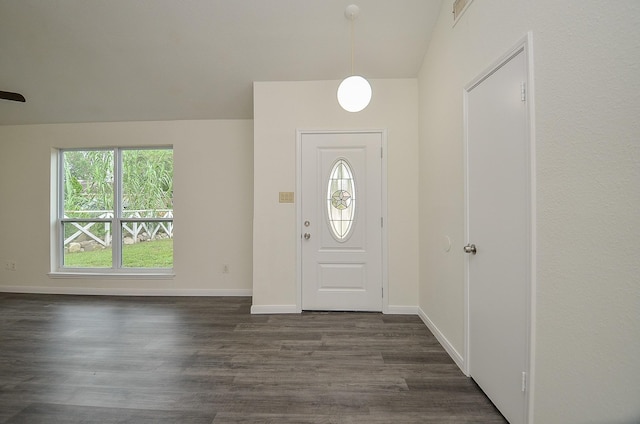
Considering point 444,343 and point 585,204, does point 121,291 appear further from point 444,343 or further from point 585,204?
point 585,204

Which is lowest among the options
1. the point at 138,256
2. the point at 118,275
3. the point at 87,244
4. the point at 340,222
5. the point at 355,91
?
the point at 118,275

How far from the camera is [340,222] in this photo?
3.18m

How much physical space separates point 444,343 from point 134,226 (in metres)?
4.45

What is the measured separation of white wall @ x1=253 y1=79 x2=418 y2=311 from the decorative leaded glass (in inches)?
17.3

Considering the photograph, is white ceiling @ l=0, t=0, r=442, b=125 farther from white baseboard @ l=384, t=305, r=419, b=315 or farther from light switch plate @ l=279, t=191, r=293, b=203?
white baseboard @ l=384, t=305, r=419, b=315

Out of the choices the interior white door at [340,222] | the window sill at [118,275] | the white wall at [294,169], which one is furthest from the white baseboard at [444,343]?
the window sill at [118,275]

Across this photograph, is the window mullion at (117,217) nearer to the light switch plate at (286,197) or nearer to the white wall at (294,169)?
the white wall at (294,169)

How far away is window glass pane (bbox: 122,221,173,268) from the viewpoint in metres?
4.03

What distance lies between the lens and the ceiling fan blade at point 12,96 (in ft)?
11.0

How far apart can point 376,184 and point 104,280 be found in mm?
4230

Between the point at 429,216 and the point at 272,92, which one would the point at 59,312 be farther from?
the point at 429,216

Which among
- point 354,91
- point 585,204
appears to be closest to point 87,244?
point 354,91

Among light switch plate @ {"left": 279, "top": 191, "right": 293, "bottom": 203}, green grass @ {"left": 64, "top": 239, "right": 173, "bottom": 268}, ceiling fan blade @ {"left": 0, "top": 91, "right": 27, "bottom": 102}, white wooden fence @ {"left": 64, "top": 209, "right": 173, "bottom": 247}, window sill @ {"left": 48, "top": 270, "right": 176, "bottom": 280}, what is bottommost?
window sill @ {"left": 48, "top": 270, "right": 176, "bottom": 280}

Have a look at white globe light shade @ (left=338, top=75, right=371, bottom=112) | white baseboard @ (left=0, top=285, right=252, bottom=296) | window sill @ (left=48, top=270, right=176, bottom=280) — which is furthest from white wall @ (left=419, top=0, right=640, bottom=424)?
window sill @ (left=48, top=270, right=176, bottom=280)
